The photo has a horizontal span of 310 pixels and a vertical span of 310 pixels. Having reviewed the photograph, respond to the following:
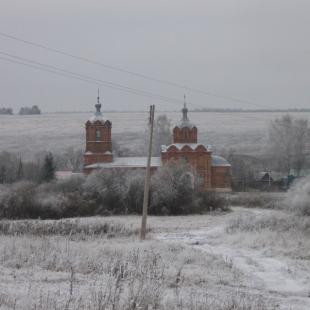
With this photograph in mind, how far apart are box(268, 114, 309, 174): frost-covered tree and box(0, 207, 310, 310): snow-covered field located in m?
48.1

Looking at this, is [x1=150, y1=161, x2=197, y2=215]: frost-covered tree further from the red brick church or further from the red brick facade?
the red brick facade

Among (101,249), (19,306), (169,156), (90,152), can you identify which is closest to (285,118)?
(169,156)

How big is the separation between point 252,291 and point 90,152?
151 ft

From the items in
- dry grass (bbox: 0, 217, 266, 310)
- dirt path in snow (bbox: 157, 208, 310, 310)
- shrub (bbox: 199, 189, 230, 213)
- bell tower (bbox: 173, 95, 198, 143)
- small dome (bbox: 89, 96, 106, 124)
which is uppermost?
small dome (bbox: 89, 96, 106, 124)

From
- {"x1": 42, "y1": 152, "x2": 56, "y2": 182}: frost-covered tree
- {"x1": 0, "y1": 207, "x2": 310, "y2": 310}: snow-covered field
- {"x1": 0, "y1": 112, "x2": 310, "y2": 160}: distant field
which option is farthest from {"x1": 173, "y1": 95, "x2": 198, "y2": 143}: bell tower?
{"x1": 0, "y1": 207, "x2": 310, "y2": 310}: snow-covered field

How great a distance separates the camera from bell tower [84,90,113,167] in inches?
2180

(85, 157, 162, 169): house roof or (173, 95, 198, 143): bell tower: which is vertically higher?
(173, 95, 198, 143): bell tower

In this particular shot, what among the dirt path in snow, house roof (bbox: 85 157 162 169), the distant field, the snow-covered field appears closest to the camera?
the snow-covered field

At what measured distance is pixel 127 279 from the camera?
31.7 feet

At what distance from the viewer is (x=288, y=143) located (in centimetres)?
6575

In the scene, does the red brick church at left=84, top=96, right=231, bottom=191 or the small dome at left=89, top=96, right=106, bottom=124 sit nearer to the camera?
the red brick church at left=84, top=96, right=231, bottom=191

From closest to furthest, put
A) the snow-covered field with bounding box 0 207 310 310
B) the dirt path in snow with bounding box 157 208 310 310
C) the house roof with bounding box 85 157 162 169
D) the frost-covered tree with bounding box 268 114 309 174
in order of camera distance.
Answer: the snow-covered field with bounding box 0 207 310 310, the dirt path in snow with bounding box 157 208 310 310, the house roof with bounding box 85 157 162 169, the frost-covered tree with bounding box 268 114 309 174

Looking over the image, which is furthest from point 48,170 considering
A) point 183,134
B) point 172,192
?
point 172,192

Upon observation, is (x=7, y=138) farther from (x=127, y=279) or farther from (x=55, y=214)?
(x=127, y=279)
